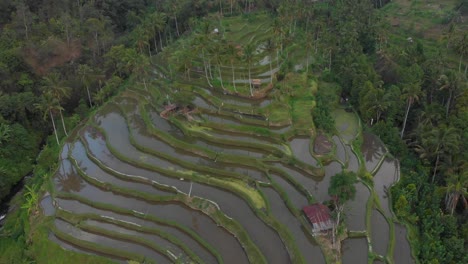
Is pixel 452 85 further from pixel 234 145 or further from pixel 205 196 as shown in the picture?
pixel 205 196

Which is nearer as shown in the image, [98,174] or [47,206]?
[47,206]

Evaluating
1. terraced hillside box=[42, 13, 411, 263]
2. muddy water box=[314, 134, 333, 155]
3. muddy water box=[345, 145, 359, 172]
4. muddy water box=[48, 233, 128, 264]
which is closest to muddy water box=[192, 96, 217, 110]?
terraced hillside box=[42, 13, 411, 263]

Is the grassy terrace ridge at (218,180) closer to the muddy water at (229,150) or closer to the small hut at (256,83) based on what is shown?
the muddy water at (229,150)

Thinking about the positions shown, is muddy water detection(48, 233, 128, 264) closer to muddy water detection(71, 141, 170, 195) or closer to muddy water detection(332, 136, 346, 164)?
muddy water detection(71, 141, 170, 195)

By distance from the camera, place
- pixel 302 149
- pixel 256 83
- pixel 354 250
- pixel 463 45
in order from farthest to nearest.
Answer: pixel 256 83
pixel 463 45
pixel 302 149
pixel 354 250

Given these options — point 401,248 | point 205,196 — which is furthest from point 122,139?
point 401,248

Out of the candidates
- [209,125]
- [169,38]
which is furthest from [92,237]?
[169,38]

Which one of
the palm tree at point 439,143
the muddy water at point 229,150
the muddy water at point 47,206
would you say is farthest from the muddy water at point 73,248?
the palm tree at point 439,143
